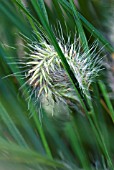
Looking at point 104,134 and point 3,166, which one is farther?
point 104,134

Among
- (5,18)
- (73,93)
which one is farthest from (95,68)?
(5,18)

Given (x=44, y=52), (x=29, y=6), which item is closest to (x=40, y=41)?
(x=44, y=52)

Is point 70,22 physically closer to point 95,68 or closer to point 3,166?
point 95,68

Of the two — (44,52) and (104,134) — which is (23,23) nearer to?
(44,52)

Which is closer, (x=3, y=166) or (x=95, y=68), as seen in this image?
(x=3, y=166)

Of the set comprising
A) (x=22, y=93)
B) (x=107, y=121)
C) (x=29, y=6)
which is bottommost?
(x=107, y=121)

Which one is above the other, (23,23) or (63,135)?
(23,23)

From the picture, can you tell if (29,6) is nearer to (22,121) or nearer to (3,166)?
(22,121)

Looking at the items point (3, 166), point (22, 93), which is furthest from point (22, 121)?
point (3, 166)

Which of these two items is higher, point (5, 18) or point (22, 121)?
point (5, 18)
